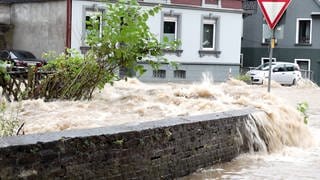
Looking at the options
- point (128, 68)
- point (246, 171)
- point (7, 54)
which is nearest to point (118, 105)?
point (128, 68)

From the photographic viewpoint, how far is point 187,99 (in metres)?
11.5

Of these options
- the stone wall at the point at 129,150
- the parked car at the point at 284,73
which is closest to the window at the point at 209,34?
the parked car at the point at 284,73

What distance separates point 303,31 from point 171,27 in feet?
51.0

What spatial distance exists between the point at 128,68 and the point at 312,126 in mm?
5479

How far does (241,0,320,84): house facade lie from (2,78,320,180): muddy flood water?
36.4 meters

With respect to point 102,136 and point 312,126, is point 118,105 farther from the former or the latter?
point 312,126

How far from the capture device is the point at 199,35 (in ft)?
128

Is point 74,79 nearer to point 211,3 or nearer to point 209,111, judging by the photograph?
point 209,111

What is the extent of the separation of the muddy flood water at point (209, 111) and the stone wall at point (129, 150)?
302 millimetres

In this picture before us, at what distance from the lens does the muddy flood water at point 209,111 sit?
8781mm

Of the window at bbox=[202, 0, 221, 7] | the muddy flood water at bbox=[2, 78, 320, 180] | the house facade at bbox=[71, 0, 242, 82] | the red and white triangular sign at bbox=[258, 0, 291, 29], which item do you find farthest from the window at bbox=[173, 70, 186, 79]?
the red and white triangular sign at bbox=[258, 0, 291, 29]

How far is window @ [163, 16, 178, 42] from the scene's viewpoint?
37.8 m

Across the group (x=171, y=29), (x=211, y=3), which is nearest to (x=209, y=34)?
(x=211, y=3)

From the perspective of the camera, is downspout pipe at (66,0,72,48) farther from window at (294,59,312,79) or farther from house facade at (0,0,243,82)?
window at (294,59,312,79)
